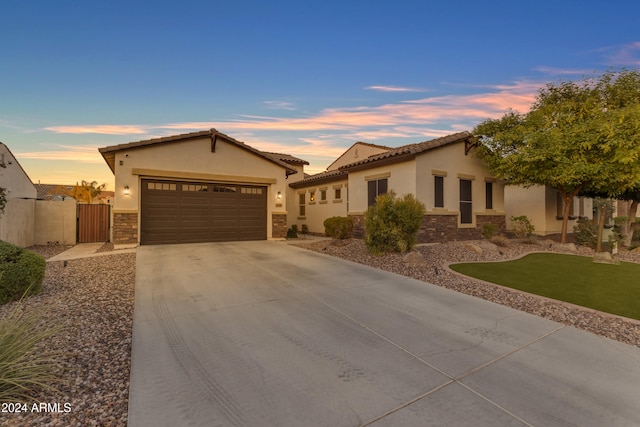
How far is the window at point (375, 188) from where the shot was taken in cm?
1380

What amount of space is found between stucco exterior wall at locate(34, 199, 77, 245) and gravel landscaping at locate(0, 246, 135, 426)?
806 centimetres

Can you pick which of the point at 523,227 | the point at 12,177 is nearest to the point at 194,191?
the point at 12,177

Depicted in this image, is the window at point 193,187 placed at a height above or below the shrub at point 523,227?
above

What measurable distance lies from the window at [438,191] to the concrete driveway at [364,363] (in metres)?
8.50

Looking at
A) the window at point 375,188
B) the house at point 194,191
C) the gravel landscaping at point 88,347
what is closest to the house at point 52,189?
the house at point 194,191

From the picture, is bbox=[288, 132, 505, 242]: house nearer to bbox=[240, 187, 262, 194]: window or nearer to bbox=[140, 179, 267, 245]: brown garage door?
bbox=[240, 187, 262, 194]: window

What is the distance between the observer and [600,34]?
33.1 ft

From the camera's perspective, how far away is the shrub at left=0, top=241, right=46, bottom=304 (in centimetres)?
485

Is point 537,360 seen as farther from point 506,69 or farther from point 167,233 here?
point 167,233

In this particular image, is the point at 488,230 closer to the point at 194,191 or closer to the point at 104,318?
the point at 194,191

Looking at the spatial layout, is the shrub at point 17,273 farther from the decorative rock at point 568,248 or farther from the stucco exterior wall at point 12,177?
the decorative rock at point 568,248

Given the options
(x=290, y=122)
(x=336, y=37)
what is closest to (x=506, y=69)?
(x=336, y=37)

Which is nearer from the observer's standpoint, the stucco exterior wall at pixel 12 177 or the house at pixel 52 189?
the stucco exterior wall at pixel 12 177

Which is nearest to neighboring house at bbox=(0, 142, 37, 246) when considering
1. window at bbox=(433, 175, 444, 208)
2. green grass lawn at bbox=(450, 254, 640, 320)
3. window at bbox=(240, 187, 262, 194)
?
window at bbox=(240, 187, 262, 194)
